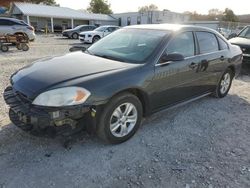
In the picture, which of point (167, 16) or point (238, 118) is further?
point (167, 16)

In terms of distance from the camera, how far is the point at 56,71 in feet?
10.5

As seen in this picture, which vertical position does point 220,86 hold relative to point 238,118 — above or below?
above

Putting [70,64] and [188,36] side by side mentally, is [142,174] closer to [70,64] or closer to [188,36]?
[70,64]

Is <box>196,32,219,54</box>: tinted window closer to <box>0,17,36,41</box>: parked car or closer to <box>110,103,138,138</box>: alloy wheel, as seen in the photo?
<box>110,103,138,138</box>: alloy wheel

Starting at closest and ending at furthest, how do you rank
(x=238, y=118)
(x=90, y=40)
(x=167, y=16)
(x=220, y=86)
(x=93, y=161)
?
(x=93, y=161), (x=238, y=118), (x=220, y=86), (x=90, y=40), (x=167, y=16)

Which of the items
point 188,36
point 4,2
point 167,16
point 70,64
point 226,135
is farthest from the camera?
point 4,2

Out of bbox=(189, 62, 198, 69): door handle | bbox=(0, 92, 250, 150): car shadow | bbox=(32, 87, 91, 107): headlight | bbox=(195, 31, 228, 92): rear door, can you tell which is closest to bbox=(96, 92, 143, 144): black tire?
bbox=(0, 92, 250, 150): car shadow

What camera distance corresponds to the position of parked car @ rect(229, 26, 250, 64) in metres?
8.36

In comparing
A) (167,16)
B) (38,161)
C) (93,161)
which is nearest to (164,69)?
(93,161)

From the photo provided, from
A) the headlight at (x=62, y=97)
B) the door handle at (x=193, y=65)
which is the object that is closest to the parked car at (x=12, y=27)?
the door handle at (x=193, y=65)

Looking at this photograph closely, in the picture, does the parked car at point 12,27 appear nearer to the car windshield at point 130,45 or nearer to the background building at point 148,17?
the car windshield at point 130,45

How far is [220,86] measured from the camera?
5.41 m

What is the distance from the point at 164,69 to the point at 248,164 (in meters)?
1.70

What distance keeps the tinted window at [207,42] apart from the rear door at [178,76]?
0.26 m
